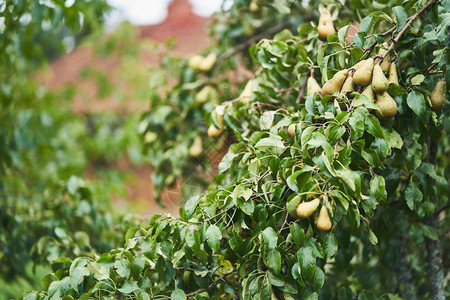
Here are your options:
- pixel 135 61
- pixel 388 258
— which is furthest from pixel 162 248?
pixel 135 61

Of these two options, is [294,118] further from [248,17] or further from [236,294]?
[248,17]

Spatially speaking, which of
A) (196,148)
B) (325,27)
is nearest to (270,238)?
(325,27)

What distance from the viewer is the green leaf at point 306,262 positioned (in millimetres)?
1099

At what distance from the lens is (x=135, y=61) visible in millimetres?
5734

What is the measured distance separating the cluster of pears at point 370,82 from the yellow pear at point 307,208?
268 millimetres

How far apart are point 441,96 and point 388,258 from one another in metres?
0.71

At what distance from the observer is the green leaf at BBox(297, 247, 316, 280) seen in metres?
1.10

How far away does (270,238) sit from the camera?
1.12m

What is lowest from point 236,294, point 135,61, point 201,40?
point 201,40

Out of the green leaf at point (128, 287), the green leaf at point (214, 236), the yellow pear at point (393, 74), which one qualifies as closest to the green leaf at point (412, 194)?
the yellow pear at point (393, 74)

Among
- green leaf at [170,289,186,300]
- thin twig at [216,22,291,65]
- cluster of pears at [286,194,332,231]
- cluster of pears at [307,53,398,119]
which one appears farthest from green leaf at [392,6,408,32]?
thin twig at [216,22,291,65]

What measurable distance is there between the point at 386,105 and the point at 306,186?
30cm

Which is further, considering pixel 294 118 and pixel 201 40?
pixel 201 40

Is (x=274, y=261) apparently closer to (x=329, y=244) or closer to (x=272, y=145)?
(x=329, y=244)
